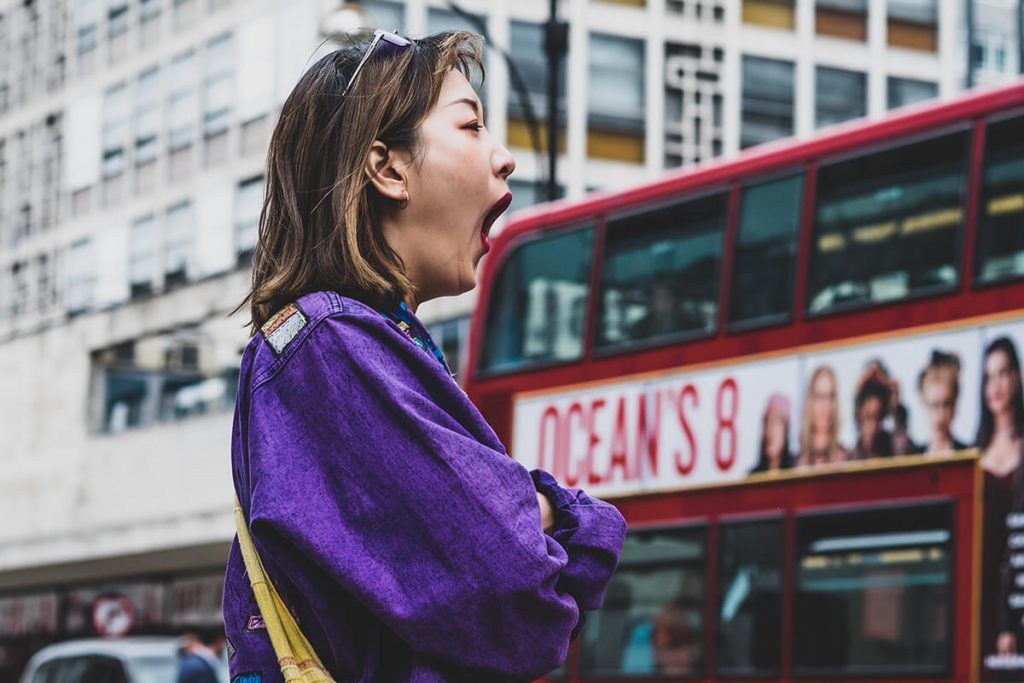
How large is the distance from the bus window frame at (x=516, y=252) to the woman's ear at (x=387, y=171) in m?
10.2

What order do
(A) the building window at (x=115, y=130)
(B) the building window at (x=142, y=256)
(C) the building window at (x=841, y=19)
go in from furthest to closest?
(A) the building window at (x=115, y=130), (B) the building window at (x=142, y=256), (C) the building window at (x=841, y=19)

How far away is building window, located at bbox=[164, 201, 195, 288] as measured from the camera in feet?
116

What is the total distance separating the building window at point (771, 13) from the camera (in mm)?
35094

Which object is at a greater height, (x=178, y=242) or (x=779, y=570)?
(x=178, y=242)

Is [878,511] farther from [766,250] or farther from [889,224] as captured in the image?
[766,250]

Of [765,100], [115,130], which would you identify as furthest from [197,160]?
[765,100]

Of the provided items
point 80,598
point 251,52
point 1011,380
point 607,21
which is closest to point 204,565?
point 80,598

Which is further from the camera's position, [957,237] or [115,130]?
[115,130]

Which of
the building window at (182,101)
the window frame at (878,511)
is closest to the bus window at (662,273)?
the window frame at (878,511)

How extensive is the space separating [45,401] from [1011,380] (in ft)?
97.1

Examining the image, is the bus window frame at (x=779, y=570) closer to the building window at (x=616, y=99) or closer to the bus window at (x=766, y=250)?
the bus window at (x=766, y=250)

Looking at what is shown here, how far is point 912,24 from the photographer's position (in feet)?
117

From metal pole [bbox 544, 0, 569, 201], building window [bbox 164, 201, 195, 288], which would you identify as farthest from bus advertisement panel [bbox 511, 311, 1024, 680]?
building window [bbox 164, 201, 195, 288]

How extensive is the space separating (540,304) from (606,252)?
63 cm
